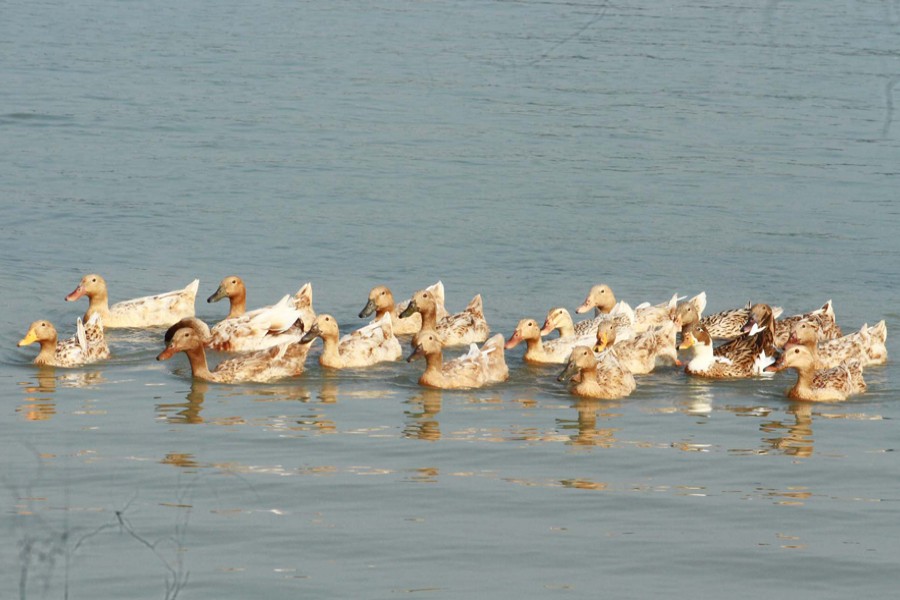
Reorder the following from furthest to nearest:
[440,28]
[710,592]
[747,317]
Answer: [440,28], [747,317], [710,592]

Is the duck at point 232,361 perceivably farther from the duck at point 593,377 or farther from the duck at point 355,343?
the duck at point 593,377

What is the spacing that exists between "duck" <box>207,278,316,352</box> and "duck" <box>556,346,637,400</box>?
9.17 ft

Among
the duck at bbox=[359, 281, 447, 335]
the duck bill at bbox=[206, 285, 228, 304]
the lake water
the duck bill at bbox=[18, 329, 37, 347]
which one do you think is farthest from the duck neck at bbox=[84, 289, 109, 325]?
the duck at bbox=[359, 281, 447, 335]

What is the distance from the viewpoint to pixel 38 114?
25.6m

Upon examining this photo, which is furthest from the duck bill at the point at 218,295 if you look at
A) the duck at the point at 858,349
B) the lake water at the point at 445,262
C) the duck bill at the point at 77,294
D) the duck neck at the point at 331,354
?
the duck at the point at 858,349

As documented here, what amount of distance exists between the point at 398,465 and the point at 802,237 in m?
10.7

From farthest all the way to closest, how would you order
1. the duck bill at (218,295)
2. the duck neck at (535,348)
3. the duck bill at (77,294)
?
the duck bill at (218,295)
the duck bill at (77,294)
the duck neck at (535,348)

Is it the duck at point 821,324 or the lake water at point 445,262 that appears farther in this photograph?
the duck at point 821,324

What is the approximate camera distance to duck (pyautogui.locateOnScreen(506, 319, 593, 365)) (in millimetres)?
15219

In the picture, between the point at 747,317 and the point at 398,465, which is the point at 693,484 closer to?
the point at 398,465

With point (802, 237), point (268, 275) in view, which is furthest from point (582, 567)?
point (802, 237)

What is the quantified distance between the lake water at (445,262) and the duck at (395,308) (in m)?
0.75

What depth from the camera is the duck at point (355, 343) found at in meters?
14.5

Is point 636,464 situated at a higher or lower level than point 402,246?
lower
